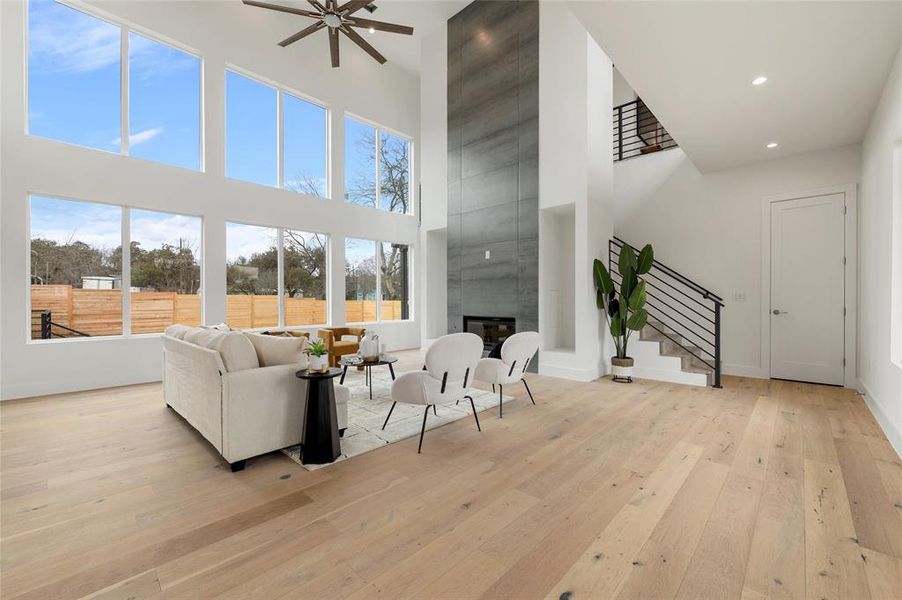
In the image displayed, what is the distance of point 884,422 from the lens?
3.44m

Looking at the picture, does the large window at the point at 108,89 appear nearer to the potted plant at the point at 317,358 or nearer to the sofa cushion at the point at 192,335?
the sofa cushion at the point at 192,335

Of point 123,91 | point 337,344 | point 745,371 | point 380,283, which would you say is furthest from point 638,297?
point 123,91

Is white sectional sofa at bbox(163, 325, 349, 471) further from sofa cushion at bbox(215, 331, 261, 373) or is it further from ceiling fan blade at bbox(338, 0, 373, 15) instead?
ceiling fan blade at bbox(338, 0, 373, 15)

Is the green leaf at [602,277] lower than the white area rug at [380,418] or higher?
higher

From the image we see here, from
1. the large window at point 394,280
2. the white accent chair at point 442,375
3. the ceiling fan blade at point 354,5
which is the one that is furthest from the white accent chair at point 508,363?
the large window at point 394,280

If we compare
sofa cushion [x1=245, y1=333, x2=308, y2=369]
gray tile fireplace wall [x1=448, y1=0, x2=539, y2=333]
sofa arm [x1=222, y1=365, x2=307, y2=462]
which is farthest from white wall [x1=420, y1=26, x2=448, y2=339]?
sofa arm [x1=222, y1=365, x2=307, y2=462]

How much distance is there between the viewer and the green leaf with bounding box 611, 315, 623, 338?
17.9 ft

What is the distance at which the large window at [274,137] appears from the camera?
6555 mm

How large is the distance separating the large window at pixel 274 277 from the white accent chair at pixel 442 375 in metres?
4.59

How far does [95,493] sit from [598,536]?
2.95 m

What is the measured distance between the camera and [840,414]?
3.95 meters

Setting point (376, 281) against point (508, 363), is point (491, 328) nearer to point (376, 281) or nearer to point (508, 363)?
point (508, 363)

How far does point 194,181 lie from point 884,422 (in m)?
8.63

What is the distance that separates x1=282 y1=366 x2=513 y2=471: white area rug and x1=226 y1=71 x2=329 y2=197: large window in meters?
4.30
